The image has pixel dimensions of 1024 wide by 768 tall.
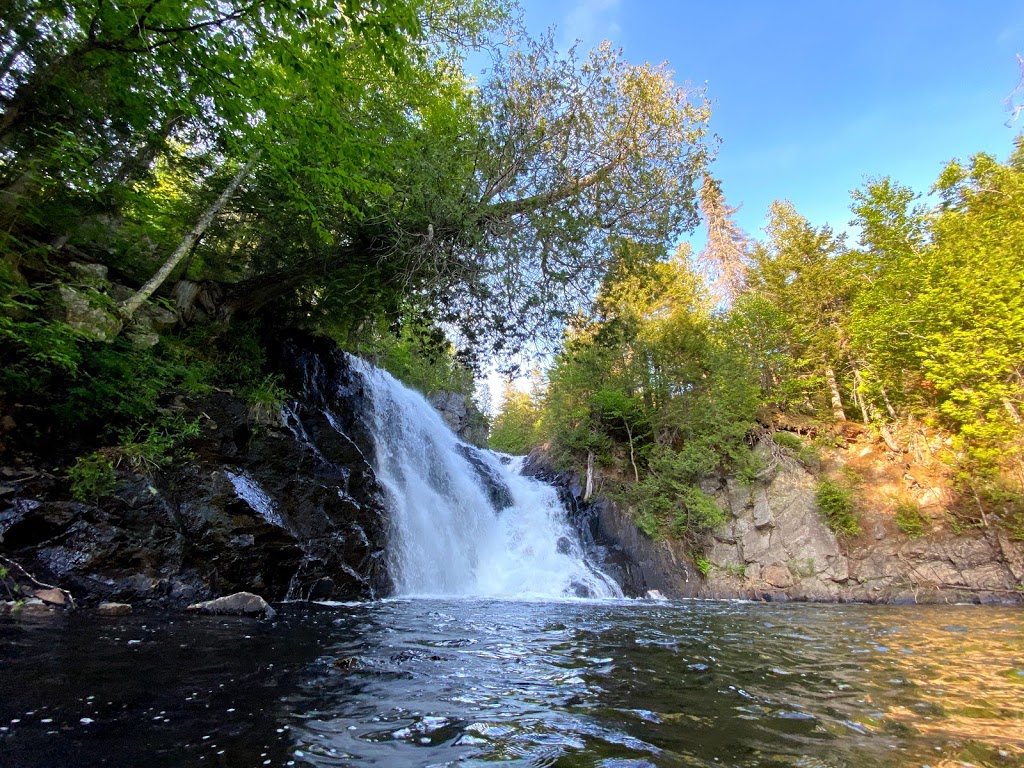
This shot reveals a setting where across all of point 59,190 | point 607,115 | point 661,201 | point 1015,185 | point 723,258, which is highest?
point 723,258

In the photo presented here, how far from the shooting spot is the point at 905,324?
16.5 meters

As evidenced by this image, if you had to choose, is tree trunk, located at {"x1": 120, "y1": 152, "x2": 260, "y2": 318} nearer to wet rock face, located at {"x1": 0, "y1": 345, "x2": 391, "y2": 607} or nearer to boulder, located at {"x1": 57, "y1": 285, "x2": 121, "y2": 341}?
boulder, located at {"x1": 57, "y1": 285, "x2": 121, "y2": 341}

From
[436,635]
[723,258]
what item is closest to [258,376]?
[436,635]

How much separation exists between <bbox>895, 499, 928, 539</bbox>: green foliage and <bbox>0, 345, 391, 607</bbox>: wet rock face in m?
17.2

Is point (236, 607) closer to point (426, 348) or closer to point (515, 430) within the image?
point (426, 348)

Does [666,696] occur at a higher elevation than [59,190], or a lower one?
lower

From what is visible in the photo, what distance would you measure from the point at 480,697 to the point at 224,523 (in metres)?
7.40

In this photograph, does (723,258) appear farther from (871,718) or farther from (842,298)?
(871,718)

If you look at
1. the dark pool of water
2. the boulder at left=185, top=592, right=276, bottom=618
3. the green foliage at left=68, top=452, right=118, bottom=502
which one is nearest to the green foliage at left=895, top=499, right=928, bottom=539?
the dark pool of water

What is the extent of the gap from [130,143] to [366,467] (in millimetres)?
8541

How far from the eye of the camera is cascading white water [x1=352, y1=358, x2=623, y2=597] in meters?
13.4

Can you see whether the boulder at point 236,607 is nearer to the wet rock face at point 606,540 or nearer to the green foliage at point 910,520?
the wet rock face at point 606,540

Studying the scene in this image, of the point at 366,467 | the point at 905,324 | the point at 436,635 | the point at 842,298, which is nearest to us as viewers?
the point at 436,635

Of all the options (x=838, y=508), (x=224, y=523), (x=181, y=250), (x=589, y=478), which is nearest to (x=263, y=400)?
(x=224, y=523)
